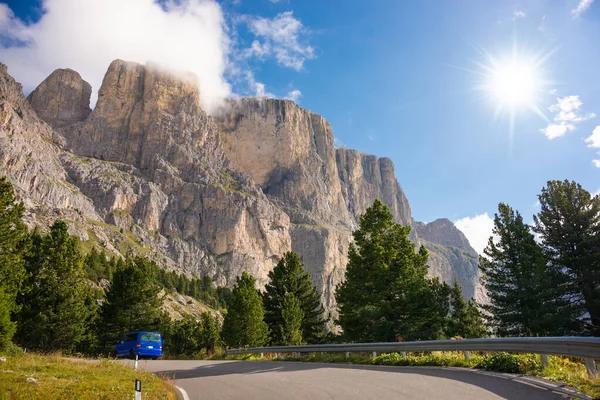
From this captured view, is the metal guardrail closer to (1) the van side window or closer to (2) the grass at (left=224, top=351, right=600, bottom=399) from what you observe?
(2) the grass at (left=224, top=351, right=600, bottom=399)

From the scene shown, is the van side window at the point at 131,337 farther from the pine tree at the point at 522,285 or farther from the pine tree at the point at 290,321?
the pine tree at the point at 522,285

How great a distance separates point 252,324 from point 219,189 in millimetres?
163514

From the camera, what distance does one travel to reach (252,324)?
37250 mm

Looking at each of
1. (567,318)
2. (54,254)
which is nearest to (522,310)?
(567,318)

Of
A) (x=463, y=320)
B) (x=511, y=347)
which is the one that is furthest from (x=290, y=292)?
(x=511, y=347)

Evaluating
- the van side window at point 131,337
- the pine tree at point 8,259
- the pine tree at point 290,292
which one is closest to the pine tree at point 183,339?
the pine tree at point 290,292

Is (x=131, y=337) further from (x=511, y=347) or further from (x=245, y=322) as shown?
(x=511, y=347)

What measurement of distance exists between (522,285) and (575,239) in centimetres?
473

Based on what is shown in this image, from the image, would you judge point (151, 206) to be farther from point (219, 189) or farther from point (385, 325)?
point (385, 325)

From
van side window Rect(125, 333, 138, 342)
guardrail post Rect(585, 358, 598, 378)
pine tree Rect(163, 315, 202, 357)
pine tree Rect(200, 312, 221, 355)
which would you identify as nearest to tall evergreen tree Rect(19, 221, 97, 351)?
van side window Rect(125, 333, 138, 342)

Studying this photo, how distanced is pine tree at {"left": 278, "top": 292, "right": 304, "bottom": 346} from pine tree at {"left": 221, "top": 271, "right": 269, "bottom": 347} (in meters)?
2.13

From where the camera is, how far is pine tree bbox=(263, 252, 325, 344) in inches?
1671

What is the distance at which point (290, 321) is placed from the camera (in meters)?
39.5

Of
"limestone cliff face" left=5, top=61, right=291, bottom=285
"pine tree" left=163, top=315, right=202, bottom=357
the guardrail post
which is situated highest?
"limestone cliff face" left=5, top=61, right=291, bottom=285
